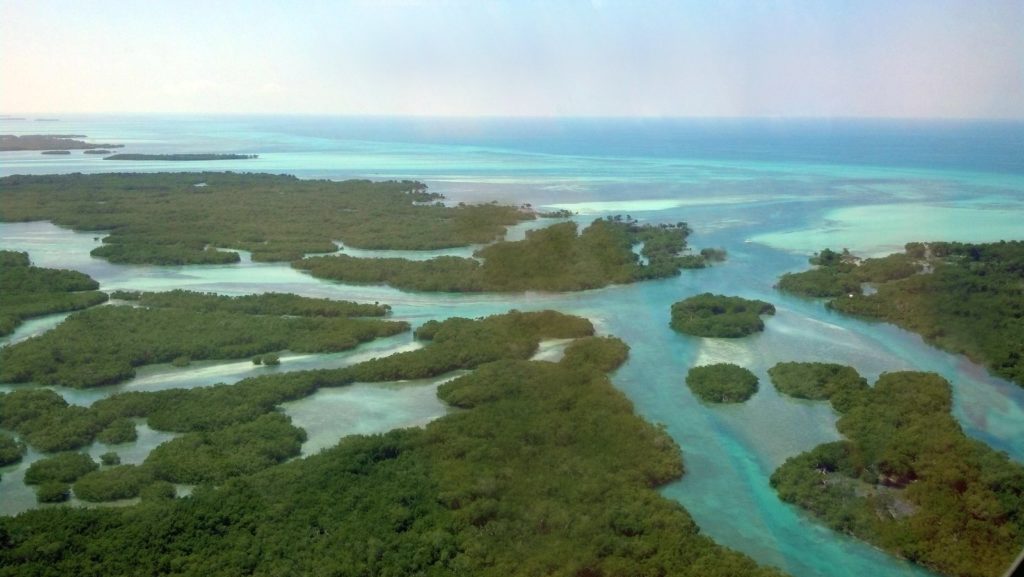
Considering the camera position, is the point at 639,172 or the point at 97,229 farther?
the point at 639,172

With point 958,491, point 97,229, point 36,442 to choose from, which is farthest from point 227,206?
point 958,491

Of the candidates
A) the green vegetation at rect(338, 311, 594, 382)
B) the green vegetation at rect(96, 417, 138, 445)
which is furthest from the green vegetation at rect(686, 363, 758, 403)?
the green vegetation at rect(96, 417, 138, 445)

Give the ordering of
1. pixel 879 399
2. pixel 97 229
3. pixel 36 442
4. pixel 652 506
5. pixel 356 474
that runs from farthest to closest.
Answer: pixel 97 229
pixel 879 399
pixel 36 442
pixel 356 474
pixel 652 506

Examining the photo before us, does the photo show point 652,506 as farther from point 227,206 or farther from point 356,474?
point 227,206

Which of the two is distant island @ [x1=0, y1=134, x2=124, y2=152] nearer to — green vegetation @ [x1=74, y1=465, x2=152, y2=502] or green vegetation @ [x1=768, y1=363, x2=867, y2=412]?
green vegetation @ [x1=74, y1=465, x2=152, y2=502]

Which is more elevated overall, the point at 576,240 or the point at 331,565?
the point at 576,240

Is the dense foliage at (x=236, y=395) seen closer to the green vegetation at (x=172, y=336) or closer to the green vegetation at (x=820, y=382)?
the green vegetation at (x=172, y=336)
